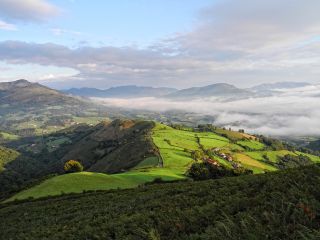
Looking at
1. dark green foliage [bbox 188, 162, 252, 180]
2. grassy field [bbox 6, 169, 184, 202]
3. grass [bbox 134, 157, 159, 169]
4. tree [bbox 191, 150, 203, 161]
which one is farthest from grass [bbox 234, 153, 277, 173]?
grassy field [bbox 6, 169, 184, 202]

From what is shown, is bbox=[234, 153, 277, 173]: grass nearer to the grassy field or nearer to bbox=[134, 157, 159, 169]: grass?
bbox=[134, 157, 159, 169]: grass

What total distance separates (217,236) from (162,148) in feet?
565

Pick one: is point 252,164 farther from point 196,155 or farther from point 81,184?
point 81,184

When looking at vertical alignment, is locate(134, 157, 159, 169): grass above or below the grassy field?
below

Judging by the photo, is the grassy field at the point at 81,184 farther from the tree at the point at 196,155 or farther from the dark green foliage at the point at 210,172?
the tree at the point at 196,155

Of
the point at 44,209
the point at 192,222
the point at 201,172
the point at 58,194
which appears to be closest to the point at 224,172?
the point at 201,172

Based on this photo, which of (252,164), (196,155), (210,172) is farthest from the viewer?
(252,164)

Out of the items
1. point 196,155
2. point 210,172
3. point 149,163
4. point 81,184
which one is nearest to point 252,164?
point 196,155

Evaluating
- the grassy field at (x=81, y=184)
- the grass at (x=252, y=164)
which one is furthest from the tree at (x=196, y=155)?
the grassy field at (x=81, y=184)

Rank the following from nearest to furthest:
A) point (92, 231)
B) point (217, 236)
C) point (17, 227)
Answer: point (217, 236)
point (92, 231)
point (17, 227)

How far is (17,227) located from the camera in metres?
44.0

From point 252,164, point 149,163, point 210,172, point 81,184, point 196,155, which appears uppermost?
point 210,172

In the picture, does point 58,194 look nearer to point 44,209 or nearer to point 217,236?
point 44,209

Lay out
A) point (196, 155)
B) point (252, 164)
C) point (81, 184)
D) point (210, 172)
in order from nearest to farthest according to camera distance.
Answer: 1. point (81, 184)
2. point (210, 172)
3. point (196, 155)
4. point (252, 164)
